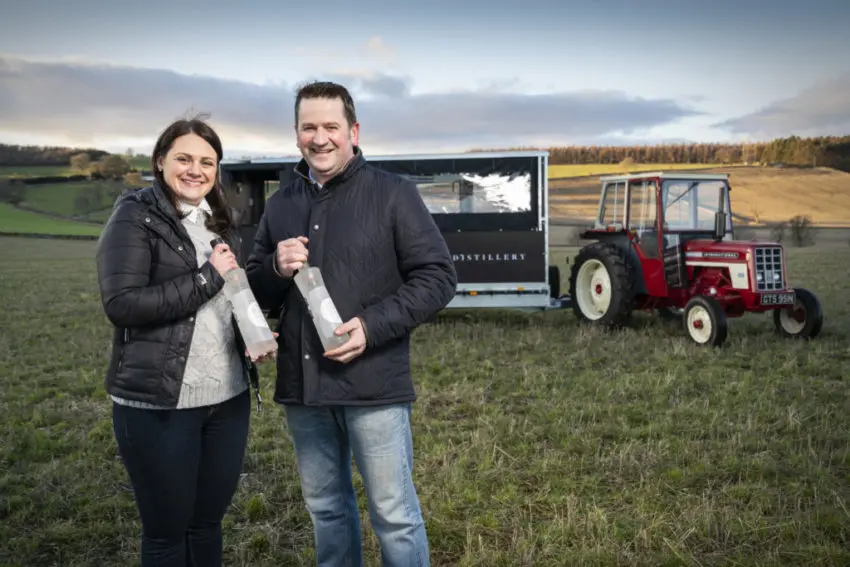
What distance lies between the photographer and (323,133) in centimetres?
256

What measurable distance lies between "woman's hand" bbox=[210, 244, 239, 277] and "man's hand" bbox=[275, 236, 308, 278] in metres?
0.16

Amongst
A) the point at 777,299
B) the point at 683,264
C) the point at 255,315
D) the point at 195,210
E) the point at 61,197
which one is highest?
the point at 61,197

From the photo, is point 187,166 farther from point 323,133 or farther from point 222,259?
point 323,133

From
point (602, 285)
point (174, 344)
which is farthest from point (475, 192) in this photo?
point (174, 344)

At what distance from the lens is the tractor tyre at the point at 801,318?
9.15 metres

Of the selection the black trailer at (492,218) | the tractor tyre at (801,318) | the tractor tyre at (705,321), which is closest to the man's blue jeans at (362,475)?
the tractor tyre at (705,321)

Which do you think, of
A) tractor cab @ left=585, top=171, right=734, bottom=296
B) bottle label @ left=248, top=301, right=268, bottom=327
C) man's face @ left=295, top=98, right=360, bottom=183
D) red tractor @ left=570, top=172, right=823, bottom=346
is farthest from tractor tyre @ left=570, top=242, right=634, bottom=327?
bottle label @ left=248, top=301, right=268, bottom=327

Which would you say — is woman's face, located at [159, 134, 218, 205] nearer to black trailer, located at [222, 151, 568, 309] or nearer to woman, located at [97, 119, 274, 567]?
woman, located at [97, 119, 274, 567]

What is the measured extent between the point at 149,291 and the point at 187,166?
47 centimetres

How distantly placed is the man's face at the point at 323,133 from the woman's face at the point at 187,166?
0.34m

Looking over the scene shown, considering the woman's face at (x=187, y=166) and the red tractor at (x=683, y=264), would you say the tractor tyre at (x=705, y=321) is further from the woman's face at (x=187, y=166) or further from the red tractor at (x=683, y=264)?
the woman's face at (x=187, y=166)

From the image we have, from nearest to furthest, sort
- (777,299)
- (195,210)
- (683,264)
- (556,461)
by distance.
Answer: (195,210), (556,461), (777,299), (683,264)

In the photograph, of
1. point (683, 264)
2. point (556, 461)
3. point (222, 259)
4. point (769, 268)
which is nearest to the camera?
point (222, 259)

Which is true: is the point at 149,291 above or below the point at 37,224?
above
